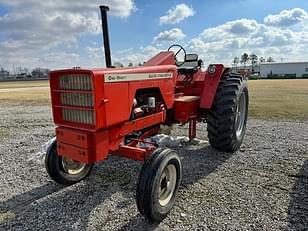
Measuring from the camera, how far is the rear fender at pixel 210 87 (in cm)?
484

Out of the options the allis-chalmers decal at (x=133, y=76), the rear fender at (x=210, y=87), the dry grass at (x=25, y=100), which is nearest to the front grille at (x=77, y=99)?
the allis-chalmers decal at (x=133, y=76)

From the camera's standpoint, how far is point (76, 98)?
127 inches

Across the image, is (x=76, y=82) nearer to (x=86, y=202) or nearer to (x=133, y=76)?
(x=133, y=76)

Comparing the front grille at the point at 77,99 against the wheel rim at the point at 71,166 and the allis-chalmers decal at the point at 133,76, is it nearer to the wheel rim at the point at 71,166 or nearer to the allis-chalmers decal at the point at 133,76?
the allis-chalmers decal at the point at 133,76

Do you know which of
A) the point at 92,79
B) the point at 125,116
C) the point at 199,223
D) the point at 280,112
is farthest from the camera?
the point at 280,112

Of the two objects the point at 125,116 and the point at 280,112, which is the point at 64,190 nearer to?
the point at 125,116

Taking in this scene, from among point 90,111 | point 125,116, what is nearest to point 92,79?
point 90,111

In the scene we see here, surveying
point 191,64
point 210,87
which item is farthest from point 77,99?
point 191,64

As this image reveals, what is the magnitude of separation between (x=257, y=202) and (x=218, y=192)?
20.5 inches

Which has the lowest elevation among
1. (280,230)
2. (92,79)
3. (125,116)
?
(280,230)

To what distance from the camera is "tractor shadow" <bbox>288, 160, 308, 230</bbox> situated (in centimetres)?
308

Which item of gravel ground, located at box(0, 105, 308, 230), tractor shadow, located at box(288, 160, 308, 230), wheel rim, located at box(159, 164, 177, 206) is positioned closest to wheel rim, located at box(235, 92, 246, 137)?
gravel ground, located at box(0, 105, 308, 230)

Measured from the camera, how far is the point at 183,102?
4.55m

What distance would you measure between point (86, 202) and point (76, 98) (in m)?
1.37
